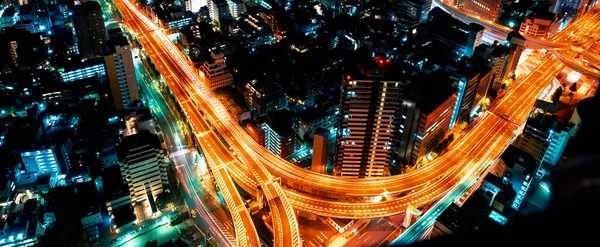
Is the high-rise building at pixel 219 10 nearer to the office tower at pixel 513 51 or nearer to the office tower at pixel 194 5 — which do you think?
the office tower at pixel 194 5

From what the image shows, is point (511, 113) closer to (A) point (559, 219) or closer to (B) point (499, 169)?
(B) point (499, 169)

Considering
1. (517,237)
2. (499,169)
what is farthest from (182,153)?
(517,237)

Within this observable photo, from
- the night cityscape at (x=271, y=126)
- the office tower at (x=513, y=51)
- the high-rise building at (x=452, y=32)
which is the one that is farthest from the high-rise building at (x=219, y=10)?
the office tower at (x=513, y=51)

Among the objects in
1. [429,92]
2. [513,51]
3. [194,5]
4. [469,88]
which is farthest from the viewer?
[194,5]

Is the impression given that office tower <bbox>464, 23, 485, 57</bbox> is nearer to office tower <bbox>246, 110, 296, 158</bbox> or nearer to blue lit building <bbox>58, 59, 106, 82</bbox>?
office tower <bbox>246, 110, 296, 158</bbox>

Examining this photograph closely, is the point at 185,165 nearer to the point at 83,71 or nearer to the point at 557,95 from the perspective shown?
the point at 83,71

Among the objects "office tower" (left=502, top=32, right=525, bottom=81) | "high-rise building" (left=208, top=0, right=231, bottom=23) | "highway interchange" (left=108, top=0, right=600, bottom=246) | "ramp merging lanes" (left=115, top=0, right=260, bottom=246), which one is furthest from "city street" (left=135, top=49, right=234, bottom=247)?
"office tower" (left=502, top=32, right=525, bottom=81)

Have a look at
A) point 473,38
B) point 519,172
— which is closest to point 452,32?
point 473,38

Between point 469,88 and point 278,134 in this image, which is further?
point 469,88
